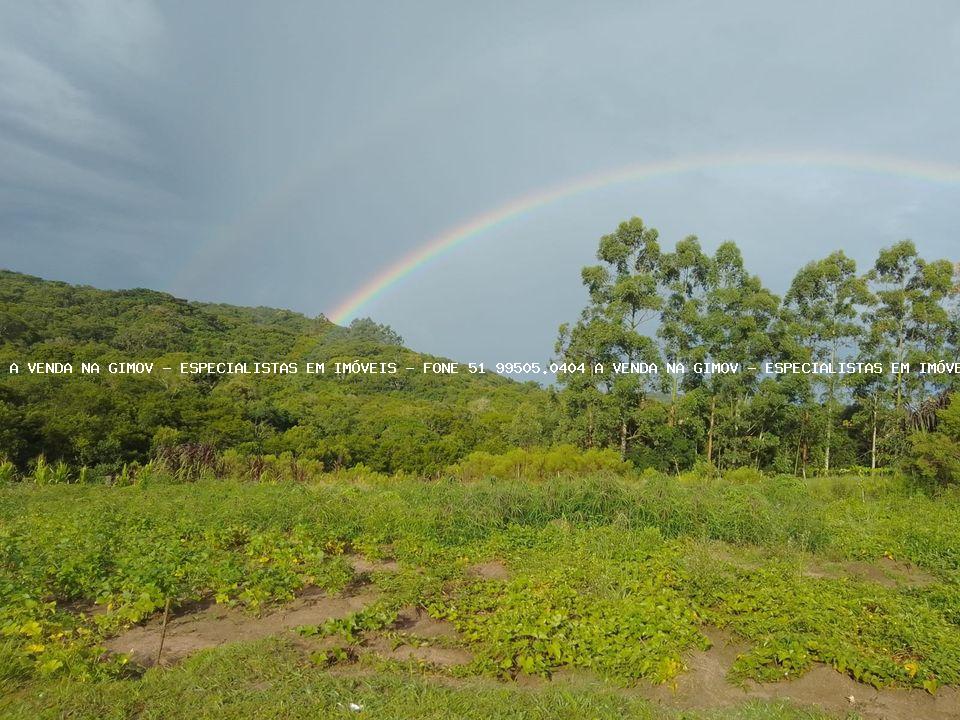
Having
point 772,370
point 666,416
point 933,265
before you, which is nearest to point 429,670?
point 666,416

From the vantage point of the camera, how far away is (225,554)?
5.79 metres

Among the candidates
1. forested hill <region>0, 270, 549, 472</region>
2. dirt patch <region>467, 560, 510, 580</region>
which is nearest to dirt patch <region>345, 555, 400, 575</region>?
dirt patch <region>467, 560, 510, 580</region>

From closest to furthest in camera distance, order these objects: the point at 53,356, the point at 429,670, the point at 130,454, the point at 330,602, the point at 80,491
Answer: the point at 429,670 → the point at 330,602 → the point at 80,491 → the point at 130,454 → the point at 53,356

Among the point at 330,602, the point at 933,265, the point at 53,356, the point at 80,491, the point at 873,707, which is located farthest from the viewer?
the point at 53,356

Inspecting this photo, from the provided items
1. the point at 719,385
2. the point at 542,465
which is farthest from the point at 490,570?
the point at 719,385

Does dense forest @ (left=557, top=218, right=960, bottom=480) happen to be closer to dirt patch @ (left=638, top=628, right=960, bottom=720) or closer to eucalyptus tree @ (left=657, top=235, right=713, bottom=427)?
eucalyptus tree @ (left=657, top=235, right=713, bottom=427)

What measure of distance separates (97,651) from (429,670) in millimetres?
2016

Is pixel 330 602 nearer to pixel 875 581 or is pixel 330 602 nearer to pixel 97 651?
pixel 97 651

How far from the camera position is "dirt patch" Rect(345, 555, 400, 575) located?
5800mm

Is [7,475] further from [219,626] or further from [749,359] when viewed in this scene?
[749,359]

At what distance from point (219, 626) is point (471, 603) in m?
1.97

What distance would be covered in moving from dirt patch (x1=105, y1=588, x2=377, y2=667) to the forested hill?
39.6 feet

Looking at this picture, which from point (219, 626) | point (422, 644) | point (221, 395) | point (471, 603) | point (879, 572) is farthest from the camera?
point (221, 395)

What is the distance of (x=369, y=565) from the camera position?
19.7 feet
